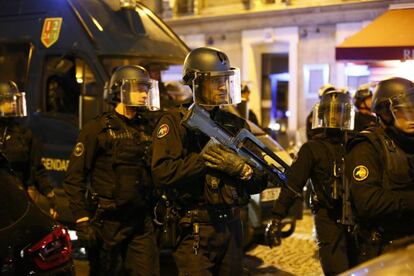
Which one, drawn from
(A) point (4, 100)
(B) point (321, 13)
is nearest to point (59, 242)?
(A) point (4, 100)

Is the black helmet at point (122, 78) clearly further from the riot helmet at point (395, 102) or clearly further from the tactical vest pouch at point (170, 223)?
the riot helmet at point (395, 102)

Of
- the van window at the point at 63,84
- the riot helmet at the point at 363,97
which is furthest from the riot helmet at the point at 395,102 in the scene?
the van window at the point at 63,84

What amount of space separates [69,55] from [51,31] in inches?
15.9

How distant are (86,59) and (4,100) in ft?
3.97

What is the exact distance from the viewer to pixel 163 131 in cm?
352

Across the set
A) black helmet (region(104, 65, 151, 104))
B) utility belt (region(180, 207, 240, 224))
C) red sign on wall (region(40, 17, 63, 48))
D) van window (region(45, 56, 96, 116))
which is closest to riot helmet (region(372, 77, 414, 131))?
utility belt (region(180, 207, 240, 224))

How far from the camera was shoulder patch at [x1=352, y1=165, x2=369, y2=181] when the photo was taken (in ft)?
11.2

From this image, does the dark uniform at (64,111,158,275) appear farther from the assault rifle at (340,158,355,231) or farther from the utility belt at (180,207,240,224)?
the assault rifle at (340,158,355,231)

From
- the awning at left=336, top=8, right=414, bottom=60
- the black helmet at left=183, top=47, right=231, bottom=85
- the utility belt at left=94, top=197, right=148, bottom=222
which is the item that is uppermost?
the awning at left=336, top=8, right=414, bottom=60

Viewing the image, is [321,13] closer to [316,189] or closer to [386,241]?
[316,189]

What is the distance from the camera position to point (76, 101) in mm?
6617

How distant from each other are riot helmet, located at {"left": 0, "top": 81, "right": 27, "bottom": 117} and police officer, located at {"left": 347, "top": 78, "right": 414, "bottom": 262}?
334cm

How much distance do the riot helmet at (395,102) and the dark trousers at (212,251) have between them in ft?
3.87

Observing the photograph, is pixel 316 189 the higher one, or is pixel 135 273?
pixel 316 189
